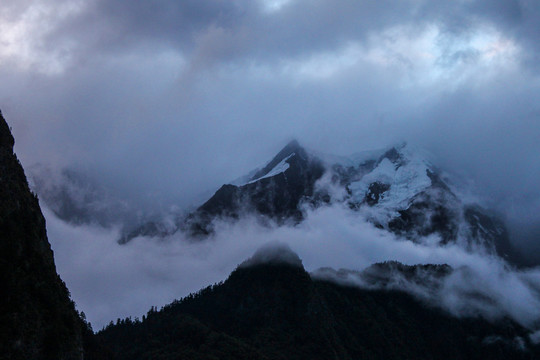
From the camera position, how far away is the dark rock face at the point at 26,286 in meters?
151

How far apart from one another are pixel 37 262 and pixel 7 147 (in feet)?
115

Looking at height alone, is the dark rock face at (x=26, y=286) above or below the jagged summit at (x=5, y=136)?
below

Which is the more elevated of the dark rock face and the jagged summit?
the jagged summit

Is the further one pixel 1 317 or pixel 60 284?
pixel 60 284

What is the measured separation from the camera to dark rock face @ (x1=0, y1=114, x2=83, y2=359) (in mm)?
151000

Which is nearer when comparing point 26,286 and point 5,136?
point 26,286

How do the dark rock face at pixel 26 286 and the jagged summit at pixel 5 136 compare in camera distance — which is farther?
the jagged summit at pixel 5 136

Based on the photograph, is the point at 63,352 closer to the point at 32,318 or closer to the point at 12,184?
the point at 32,318

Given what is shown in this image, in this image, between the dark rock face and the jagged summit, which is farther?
the jagged summit

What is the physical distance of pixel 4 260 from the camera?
6201 inches

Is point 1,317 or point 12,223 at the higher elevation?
point 12,223

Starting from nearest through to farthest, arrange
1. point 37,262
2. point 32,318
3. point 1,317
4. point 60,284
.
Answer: point 1,317 → point 32,318 → point 37,262 → point 60,284

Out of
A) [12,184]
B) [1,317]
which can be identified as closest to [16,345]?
[1,317]

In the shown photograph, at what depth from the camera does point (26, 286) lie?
161750mm
